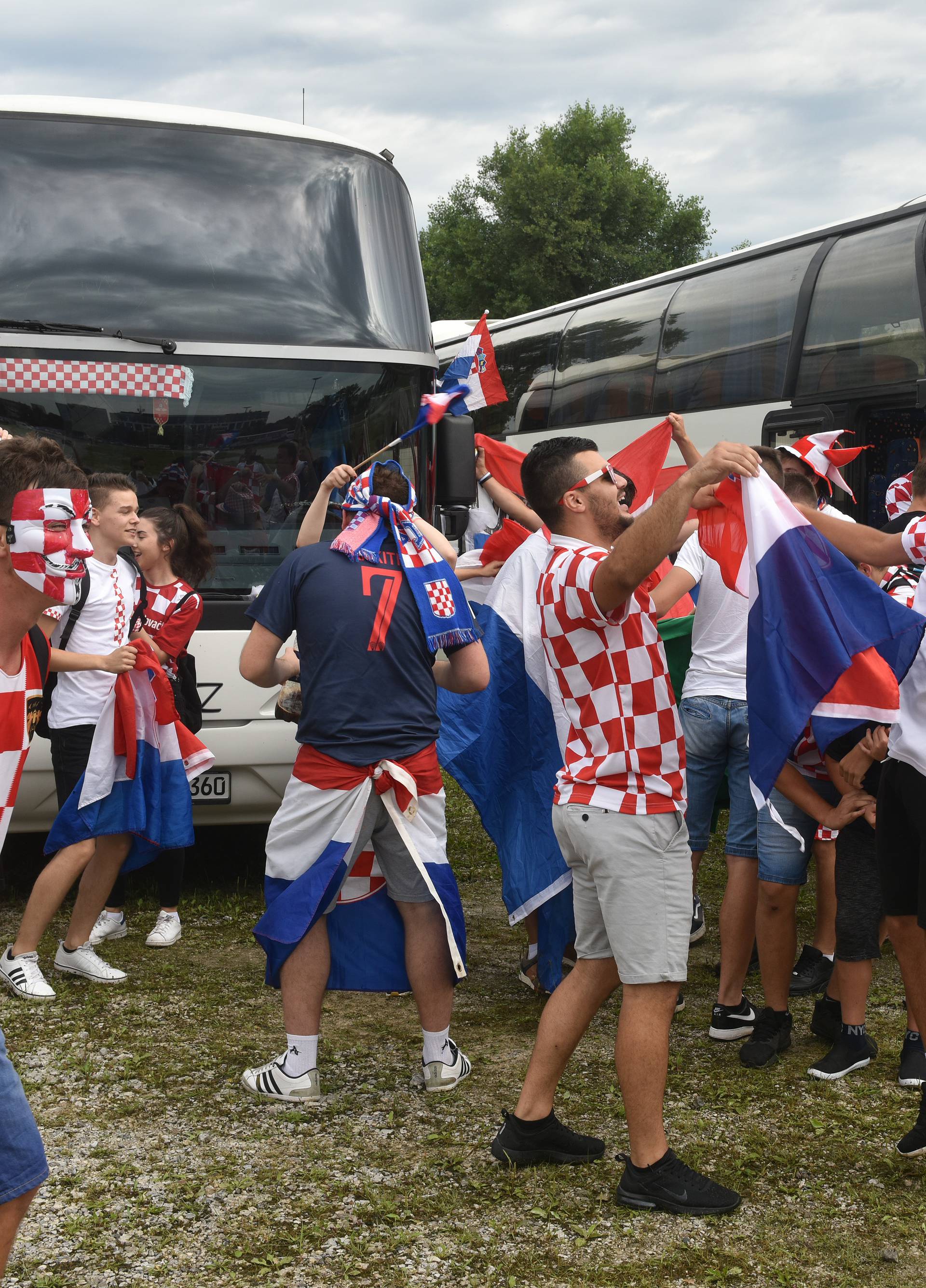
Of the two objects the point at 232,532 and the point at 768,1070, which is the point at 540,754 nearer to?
the point at 768,1070

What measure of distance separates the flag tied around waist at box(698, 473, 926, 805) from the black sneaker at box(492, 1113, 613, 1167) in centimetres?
106

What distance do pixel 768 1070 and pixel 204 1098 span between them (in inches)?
71.0

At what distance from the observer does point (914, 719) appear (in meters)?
3.41

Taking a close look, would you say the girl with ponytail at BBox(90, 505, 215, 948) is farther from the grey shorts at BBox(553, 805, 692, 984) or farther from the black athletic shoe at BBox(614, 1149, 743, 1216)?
the black athletic shoe at BBox(614, 1149, 743, 1216)

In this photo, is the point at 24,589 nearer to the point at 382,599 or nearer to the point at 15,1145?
the point at 15,1145

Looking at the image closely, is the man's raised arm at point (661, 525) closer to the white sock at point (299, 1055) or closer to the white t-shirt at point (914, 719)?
the white t-shirt at point (914, 719)

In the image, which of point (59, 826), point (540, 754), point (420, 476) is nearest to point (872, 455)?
point (420, 476)

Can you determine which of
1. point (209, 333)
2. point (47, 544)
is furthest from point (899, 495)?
point (47, 544)

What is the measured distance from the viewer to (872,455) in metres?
10.1

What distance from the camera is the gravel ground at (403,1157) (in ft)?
10.1

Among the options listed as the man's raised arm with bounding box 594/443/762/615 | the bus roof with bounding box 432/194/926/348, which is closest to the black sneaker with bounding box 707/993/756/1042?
the man's raised arm with bounding box 594/443/762/615

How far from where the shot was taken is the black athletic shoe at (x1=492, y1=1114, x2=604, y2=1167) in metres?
3.52

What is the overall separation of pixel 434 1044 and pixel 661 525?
1993 millimetres

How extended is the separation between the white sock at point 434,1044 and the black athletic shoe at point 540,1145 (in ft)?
1.87
